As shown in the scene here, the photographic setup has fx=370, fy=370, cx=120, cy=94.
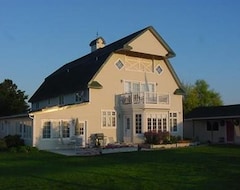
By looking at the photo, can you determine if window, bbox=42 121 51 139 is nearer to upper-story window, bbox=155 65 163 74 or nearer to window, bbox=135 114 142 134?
window, bbox=135 114 142 134

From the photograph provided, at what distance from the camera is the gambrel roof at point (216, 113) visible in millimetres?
33000

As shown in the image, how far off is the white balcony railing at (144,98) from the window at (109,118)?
4.51ft

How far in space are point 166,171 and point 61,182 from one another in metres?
4.40

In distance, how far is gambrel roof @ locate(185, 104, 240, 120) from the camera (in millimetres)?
33000

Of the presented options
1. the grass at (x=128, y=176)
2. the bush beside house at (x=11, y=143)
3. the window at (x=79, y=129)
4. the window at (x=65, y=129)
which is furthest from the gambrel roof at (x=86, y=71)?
the grass at (x=128, y=176)

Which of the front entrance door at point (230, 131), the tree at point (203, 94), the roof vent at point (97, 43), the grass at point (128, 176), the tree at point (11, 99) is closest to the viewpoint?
the grass at point (128, 176)

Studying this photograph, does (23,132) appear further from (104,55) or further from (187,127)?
(187,127)

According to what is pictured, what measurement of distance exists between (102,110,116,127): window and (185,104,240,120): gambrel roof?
9893 millimetres

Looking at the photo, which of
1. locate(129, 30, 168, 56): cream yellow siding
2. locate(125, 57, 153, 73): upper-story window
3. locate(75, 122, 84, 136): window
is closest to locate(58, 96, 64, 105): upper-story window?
locate(75, 122, 84, 136): window

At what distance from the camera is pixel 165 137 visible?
28484 millimetres

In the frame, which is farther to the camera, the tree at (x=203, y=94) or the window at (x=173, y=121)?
the tree at (x=203, y=94)

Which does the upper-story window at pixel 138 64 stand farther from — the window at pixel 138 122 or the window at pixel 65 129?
the window at pixel 65 129

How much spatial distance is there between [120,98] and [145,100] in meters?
2.24

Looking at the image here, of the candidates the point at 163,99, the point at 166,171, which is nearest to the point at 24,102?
the point at 163,99
